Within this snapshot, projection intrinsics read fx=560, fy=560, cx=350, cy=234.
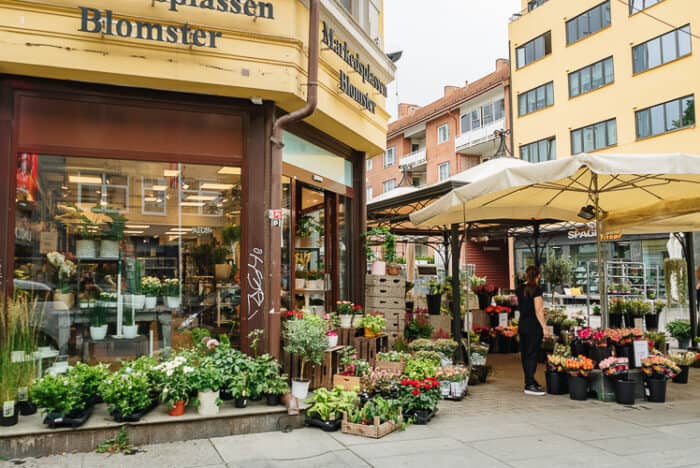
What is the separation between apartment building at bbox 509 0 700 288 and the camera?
70.2 feet

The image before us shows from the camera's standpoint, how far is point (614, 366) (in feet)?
25.9

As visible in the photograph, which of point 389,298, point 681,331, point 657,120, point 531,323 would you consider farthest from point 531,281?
point 657,120

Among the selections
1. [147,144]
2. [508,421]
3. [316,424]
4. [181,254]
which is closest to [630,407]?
[508,421]

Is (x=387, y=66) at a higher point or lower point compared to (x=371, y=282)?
higher

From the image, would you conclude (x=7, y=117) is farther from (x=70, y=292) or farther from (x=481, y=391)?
(x=481, y=391)

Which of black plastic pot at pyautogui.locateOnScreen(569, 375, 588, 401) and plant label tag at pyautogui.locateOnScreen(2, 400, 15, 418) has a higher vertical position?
plant label tag at pyautogui.locateOnScreen(2, 400, 15, 418)

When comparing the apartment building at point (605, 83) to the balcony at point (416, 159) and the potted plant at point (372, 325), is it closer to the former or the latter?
the balcony at point (416, 159)

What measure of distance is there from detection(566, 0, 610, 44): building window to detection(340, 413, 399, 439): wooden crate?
24.2 m

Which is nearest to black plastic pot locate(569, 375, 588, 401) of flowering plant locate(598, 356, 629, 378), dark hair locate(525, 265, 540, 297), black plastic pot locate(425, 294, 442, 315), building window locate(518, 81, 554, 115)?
flowering plant locate(598, 356, 629, 378)

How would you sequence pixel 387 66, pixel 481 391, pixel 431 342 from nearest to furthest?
pixel 481 391 < pixel 431 342 < pixel 387 66

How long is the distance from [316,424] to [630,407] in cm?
436

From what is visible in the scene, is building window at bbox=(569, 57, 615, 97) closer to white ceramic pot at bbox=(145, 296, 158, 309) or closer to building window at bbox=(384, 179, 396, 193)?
building window at bbox=(384, 179, 396, 193)

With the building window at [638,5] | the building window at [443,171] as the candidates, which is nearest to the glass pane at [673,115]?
the building window at [638,5]

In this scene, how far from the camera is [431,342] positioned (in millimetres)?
9344
